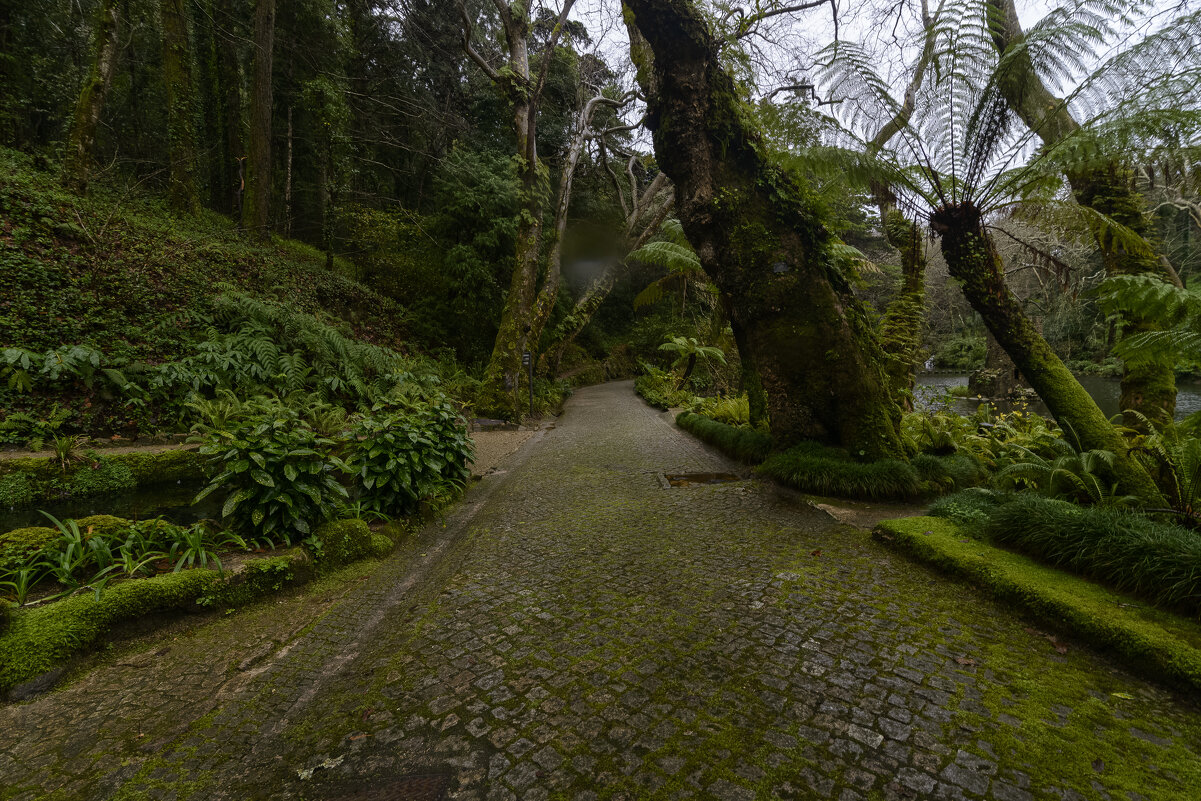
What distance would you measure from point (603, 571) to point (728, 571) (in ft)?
2.71

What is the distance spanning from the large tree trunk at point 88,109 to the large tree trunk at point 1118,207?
1344 centimetres

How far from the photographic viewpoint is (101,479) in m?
4.46

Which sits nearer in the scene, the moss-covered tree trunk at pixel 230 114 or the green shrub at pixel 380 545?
the green shrub at pixel 380 545

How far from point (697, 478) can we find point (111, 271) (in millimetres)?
8967

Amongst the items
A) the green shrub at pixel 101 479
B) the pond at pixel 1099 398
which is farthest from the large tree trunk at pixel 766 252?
the green shrub at pixel 101 479

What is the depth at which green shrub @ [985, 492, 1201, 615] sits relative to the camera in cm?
228

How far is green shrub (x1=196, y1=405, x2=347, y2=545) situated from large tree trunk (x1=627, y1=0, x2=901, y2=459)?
13.7 ft

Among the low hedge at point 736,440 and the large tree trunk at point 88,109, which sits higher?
→ the large tree trunk at point 88,109

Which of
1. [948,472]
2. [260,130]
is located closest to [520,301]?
[260,130]

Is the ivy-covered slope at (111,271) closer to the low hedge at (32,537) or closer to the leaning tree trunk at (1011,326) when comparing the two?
the low hedge at (32,537)

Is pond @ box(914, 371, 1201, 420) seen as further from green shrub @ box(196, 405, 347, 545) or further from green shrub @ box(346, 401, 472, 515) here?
green shrub @ box(196, 405, 347, 545)

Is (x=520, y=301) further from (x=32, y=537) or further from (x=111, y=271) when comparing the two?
(x=32, y=537)

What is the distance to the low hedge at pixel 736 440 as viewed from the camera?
6043 millimetres

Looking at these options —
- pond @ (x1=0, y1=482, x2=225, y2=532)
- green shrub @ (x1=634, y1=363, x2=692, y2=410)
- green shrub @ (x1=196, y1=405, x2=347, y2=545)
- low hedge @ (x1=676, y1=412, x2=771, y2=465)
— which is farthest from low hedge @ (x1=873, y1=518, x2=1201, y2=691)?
green shrub @ (x1=634, y1=363, x2=692, y2=410)
